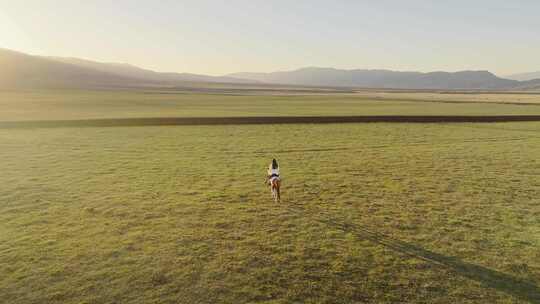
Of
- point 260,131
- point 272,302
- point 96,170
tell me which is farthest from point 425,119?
point 272,302

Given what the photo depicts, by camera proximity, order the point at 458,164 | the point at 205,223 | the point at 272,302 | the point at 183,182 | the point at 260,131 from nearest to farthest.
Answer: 1. the point at 272,302
2. the point at 205,223
3. the point at 183,182
4. the point at 458,164
5. the point at 260,131

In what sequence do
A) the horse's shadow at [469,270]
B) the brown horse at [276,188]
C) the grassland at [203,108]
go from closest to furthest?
the horse's shadow at [469,270] < the brown horse at [276,188] < the grassland at [203,108]

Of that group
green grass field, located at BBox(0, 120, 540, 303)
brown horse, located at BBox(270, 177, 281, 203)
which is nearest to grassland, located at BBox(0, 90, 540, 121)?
green grass field, located at BBox(0, 120, 540, 303)

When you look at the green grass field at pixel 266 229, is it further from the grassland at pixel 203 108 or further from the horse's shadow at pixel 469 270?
the grassland at pixel 203 108

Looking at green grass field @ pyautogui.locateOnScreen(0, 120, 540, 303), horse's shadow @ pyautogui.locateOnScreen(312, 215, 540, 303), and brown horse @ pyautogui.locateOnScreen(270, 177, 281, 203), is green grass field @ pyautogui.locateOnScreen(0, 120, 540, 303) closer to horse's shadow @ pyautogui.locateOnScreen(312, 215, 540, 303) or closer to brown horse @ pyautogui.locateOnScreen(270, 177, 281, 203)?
horse's shadow @ pyautogui.locateOnScreen(312, 215, 540, 303)

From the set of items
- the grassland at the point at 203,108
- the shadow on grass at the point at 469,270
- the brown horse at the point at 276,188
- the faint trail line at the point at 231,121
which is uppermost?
the grassland at the point at 203,108

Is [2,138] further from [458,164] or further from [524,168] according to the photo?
[524,168]

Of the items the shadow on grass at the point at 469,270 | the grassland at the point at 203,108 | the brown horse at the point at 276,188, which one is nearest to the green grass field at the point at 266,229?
the shadow on grass at the point at 469,270

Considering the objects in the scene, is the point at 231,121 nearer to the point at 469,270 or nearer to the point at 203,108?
the point at 203,108

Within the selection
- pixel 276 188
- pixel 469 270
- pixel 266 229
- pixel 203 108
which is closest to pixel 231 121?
pixel 203 108
